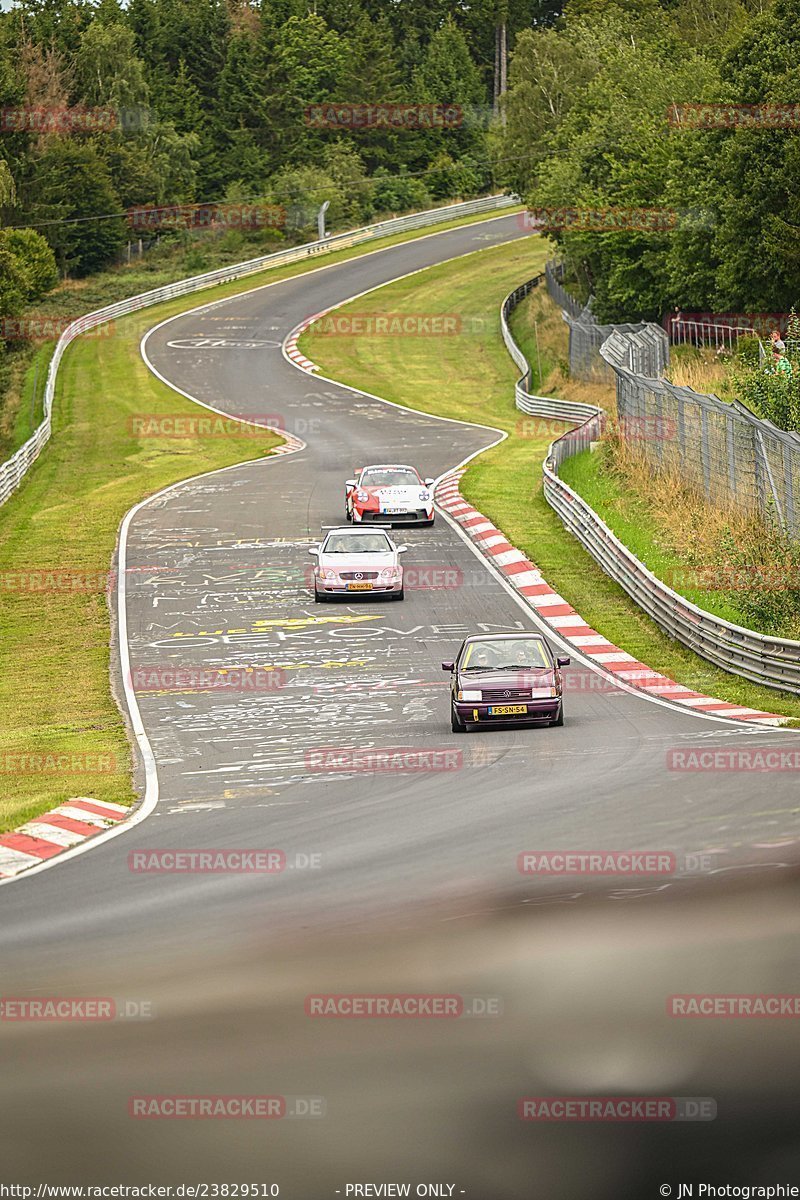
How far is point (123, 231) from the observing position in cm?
9744

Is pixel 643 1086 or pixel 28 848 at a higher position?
pixel 643 1086

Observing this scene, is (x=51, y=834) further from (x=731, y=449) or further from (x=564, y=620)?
(x=731, y=449)

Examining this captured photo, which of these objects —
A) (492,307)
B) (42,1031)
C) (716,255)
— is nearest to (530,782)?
(42,1031)

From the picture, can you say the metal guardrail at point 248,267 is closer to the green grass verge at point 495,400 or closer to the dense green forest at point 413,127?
the dense green forest at point 413,127

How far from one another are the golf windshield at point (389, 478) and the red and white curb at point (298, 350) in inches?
1206

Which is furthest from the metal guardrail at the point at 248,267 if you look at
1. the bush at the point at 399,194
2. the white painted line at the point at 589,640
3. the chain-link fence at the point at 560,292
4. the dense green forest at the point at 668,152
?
the white painted line at the point at 589,640

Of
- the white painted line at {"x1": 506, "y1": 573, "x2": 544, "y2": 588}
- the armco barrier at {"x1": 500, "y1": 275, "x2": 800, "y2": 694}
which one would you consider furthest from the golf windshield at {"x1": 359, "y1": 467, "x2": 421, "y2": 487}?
the white painted line at {"x1": 506, "y1": 573, "x2": 544, "y2": 588}

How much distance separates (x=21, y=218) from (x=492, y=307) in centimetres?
3148

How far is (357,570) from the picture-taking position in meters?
30.4

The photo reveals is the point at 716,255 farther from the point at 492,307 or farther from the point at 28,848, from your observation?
the point at 28,848

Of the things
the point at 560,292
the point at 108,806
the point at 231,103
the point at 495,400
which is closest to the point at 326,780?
the point at 108,806

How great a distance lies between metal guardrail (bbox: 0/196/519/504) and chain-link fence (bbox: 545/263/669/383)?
67.1 ft

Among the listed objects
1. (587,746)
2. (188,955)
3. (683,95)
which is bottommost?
(587,746)

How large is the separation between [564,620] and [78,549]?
47.1 ft
